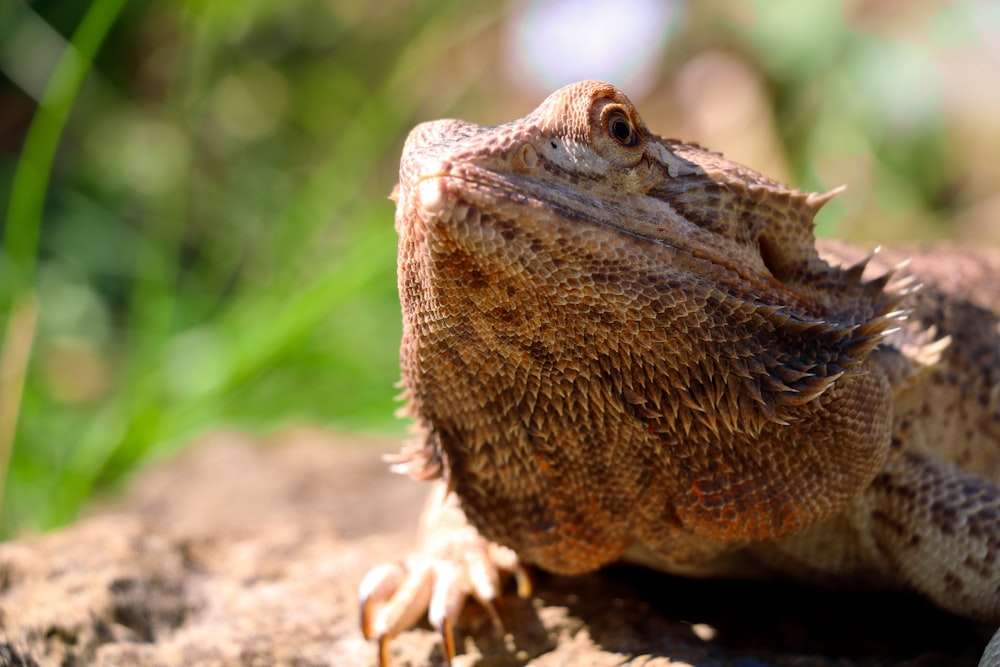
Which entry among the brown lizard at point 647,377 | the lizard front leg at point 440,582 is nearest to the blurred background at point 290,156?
the lizard front leg at point 440,582

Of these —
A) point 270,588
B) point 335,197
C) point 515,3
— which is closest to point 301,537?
point 270,588

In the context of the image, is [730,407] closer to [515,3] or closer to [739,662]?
[739,662]

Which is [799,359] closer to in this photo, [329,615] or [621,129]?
[621,129]

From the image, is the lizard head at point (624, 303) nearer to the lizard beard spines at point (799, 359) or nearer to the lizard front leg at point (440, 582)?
the lizard beard spines at point (799, 359)

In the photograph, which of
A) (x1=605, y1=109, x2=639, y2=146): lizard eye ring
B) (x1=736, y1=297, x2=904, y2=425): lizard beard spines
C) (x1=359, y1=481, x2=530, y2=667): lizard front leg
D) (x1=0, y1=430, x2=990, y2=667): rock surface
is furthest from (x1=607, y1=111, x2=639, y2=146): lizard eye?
(x1=0, y1=430, x2=990, y2=667): rock surface

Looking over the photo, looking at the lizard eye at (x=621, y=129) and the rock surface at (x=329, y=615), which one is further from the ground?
the lizard eye at (x=621, y=129)

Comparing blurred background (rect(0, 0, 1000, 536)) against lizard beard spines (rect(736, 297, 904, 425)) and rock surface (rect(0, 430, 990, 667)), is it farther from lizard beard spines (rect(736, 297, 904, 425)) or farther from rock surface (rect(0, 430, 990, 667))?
lizard beard spines (rect(736, 297, 904, 425))
